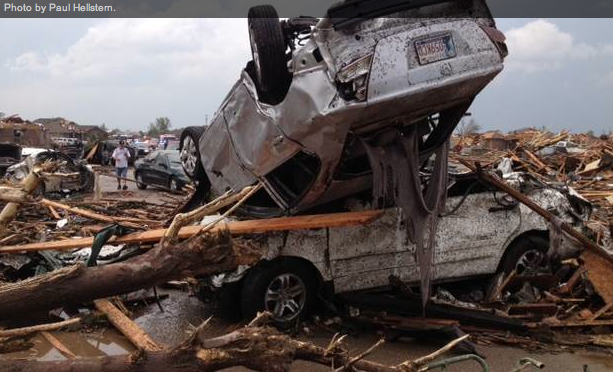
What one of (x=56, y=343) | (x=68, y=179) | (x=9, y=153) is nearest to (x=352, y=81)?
(x=56, y=343)

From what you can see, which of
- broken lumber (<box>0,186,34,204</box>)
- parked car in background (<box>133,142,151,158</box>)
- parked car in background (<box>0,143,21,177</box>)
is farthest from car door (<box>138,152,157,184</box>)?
parked car in background (<box>133,142,151,158</box>)

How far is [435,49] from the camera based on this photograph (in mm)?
4773

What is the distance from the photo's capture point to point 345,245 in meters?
6.02

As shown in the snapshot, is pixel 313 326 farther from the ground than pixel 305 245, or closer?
closer

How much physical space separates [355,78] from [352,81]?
35mm

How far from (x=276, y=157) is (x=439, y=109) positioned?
161 cm

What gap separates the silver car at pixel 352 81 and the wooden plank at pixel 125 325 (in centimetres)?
185

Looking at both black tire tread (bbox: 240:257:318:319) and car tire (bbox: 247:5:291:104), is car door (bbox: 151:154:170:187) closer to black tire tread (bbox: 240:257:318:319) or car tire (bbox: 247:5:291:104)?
black tire tread (bbox: 240:257:318:319)

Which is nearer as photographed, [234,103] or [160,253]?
[160,253]

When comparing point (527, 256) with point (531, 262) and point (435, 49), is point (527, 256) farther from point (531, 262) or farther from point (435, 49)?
point (435, 49)

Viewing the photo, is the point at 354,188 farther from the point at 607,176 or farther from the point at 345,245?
the point at 607,176

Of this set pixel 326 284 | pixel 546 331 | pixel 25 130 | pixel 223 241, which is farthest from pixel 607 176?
pixel 25 130

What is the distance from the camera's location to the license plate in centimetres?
475

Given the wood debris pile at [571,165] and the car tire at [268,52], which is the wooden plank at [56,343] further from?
the wood debris pile at [571,165]
